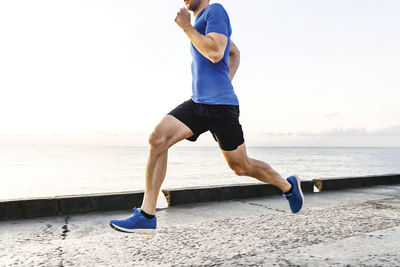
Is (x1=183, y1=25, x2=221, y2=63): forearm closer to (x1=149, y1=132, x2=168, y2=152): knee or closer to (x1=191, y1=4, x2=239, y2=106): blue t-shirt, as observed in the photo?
(x1=191, y1=4, x2=239, y2=106): blue t-shirt

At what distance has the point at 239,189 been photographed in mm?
6523

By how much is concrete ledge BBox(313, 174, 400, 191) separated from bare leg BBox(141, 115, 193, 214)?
5.51 m

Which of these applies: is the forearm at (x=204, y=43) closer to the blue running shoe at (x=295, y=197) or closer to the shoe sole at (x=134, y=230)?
the shoe sole at (x=134, y=230)

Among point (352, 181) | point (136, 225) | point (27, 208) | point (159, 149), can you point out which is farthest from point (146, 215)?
point (352, 181)

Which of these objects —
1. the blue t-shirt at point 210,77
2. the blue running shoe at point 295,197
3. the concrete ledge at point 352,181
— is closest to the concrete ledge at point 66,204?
the blue running shoe at point 295,197

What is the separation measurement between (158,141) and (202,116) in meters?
0.43

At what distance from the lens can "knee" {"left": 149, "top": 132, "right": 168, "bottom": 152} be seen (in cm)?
294

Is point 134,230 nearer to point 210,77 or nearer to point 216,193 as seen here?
point 210,77

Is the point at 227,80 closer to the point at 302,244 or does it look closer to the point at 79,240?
the point at 302,244

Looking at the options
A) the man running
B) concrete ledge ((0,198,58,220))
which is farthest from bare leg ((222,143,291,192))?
concrete ledge ((0,198,58,220))

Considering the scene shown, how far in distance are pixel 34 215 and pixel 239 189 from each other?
3.34 meters

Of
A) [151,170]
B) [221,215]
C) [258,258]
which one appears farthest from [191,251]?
[221,215]

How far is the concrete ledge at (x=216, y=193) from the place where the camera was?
588cm

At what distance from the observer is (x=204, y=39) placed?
276cm
